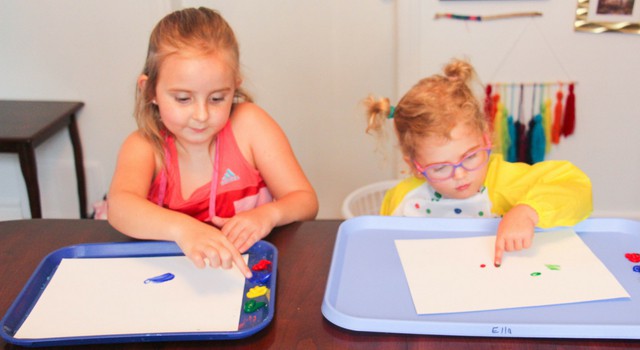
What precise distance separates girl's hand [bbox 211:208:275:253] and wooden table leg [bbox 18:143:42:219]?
4.37 ft

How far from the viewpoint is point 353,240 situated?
3.58ft

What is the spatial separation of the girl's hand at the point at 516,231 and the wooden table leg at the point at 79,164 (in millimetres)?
2052

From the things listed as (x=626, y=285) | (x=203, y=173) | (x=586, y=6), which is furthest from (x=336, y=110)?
(x=626, y=285)

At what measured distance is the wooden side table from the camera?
218 cm

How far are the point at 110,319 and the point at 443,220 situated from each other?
593mm

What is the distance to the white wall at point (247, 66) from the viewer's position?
246cm

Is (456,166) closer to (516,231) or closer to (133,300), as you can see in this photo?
(516,231)

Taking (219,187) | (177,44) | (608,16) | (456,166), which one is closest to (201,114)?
(177,44)

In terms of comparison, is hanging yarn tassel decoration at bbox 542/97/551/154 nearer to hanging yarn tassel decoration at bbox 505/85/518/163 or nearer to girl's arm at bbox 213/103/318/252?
hanging yarn tassel decoration at bbox 505/85/518/163

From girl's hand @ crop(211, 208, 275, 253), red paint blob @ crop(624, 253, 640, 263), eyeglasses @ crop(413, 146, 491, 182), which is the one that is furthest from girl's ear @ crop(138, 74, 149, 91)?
red paint blob @ crop(624, 253, 640, 263)

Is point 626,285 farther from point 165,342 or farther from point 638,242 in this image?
point 165,342

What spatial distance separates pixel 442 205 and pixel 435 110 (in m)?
0.26

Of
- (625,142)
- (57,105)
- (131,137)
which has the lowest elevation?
(625,142)

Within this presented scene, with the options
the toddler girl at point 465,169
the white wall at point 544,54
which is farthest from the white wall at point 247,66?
the toddler girl at point 465,169
